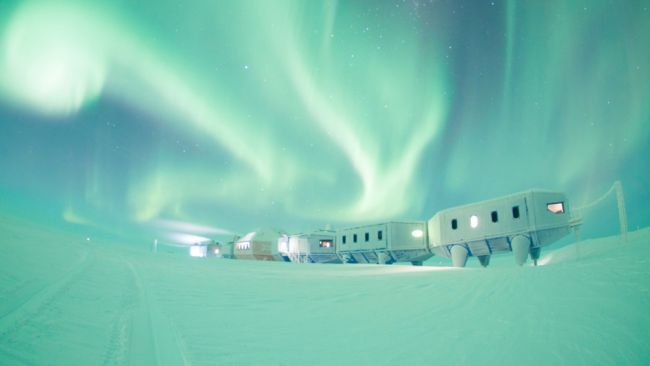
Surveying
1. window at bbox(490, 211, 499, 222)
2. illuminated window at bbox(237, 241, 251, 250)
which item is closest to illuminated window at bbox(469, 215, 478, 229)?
window at bbox(490, 211, 499, 222)

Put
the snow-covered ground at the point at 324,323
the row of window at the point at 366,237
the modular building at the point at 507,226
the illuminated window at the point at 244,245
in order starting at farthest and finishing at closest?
the illuminated window at the point at 244,245, the row of window at the point at 366,237, the modular building at the point at 507,226, the snow-covered ground at the point at 324,323

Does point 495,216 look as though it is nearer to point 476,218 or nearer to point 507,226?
point 507,226

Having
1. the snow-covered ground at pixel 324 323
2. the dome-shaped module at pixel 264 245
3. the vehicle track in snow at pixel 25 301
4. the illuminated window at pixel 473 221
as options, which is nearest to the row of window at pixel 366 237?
the illuminated window at pixel 473 221

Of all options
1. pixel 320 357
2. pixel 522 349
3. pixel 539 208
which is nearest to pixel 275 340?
pixel 320 357

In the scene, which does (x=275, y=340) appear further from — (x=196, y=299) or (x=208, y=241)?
(x=208, y=241)

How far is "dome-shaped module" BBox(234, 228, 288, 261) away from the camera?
60.8 meters

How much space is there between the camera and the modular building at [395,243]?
37062 millimetres

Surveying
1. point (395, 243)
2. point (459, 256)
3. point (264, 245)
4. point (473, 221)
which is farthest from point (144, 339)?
point (264, 245)

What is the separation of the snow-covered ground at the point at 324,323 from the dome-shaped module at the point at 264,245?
53.5m

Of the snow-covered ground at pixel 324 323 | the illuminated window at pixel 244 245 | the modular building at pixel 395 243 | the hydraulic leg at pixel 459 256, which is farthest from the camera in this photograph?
the illuminated window at pixel 244 245

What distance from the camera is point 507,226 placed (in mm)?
25516

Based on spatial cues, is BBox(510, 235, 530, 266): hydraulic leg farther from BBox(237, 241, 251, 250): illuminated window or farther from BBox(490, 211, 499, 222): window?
BBox(237, 241, 251, 250): illuminated window

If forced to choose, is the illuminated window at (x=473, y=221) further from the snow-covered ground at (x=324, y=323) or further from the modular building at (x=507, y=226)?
the snow-covered ground at (x=324, y=323)

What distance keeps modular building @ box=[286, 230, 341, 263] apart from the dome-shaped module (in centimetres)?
562
